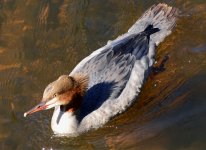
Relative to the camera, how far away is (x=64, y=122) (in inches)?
328

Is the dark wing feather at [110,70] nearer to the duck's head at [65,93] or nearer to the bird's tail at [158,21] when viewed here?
the duck's head at [65,93]

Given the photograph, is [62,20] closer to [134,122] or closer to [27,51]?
[27,51]

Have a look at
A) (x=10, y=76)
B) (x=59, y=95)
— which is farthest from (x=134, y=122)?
(x=10, y=76)

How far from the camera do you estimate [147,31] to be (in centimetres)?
947

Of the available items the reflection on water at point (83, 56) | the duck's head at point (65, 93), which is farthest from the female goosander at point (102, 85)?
the reflection on water at point (83, 56)

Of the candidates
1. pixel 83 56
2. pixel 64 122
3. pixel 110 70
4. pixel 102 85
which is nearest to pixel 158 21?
pixel 83 56

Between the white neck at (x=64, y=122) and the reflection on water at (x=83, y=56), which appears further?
the reflection on water at (x=83, y=56)

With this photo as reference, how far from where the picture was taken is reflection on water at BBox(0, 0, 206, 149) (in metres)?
8.43

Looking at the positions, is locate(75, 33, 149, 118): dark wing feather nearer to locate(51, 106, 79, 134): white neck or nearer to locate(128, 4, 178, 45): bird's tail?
locate(51, 106, 79, 134): white neck

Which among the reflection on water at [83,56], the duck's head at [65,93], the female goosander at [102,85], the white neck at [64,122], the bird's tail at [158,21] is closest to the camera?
the duck's head at [65,93]

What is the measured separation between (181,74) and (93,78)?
5.61ft

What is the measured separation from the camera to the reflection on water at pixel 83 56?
8.43 meters

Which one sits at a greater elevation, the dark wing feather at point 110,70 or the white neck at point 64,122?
the dark wing feather at point 110,70

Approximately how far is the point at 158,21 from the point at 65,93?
2916 millimetres
